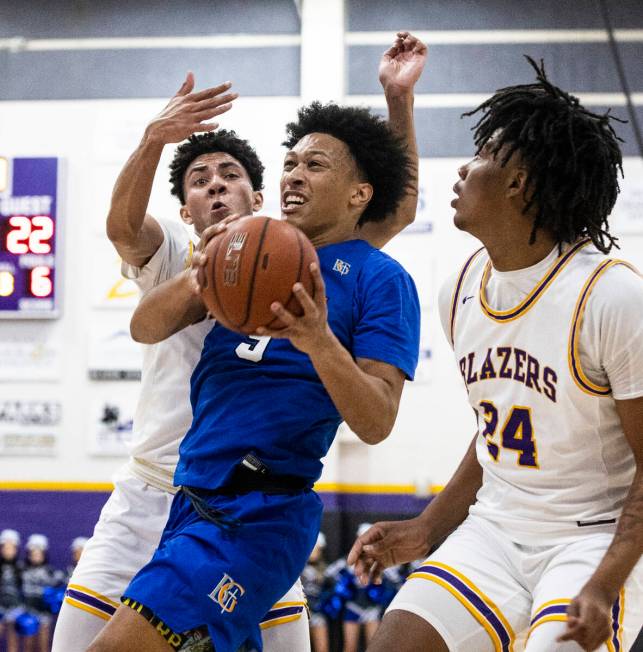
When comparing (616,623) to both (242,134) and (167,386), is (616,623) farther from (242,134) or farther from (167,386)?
(242,134)

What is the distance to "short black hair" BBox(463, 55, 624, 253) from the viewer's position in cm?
248

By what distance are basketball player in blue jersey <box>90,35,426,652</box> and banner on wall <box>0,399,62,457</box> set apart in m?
4.99

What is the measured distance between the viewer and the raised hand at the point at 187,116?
2.62m

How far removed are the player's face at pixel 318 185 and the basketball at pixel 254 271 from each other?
41 centimetres

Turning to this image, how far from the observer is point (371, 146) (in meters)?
2.70

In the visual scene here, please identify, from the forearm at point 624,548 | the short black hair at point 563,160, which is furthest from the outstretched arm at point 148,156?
the forearm at point 624,548

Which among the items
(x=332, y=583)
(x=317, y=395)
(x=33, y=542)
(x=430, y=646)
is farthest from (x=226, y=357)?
(x=33, y=542)

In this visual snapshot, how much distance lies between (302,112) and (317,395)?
953 mm

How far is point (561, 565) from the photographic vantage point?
219 centimetres

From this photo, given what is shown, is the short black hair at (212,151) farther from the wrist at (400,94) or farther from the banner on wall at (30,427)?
the banner on wall at (30,427)

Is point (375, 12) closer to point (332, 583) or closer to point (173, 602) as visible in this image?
point (332, 583)

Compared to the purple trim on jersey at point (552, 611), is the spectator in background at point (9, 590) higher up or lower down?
lower down

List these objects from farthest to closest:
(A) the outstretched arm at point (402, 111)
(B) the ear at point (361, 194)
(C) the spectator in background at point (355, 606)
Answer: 1. (C) the spectator in background at point (355, 606)
2. (A) the outstretched arm at point (402, 111)
3. (B) the ear at point (361, 194)

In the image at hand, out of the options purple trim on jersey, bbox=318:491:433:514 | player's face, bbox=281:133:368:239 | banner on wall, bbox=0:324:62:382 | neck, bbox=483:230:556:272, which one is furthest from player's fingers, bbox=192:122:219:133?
banner on wall, bbox=0:324:62:382
